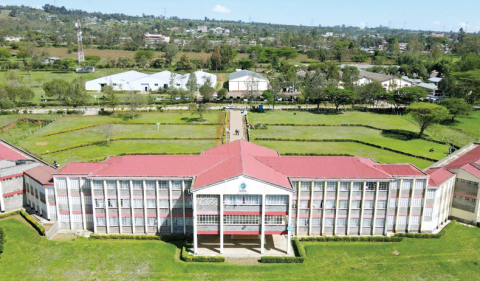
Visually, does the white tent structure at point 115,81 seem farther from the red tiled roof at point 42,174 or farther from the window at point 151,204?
the window at point 151,204

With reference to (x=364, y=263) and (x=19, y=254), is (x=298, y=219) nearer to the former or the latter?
(x=364, y=263)

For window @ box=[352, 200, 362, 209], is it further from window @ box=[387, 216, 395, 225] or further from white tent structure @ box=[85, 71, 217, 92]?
white tent structure @ box=[85, 71, 217, 92]

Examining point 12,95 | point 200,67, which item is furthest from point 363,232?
point 200,67

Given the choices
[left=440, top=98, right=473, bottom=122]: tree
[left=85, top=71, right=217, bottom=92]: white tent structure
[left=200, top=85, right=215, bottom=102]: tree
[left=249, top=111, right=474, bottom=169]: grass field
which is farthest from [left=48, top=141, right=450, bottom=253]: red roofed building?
[left=85, top=71, right=217, bottom=92]: white tent structure

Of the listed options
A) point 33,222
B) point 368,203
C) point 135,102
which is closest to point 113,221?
point 33,222

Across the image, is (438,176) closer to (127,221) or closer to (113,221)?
(127,221)

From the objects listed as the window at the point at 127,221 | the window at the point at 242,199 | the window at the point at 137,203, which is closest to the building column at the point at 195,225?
the window at the point at 242,199
